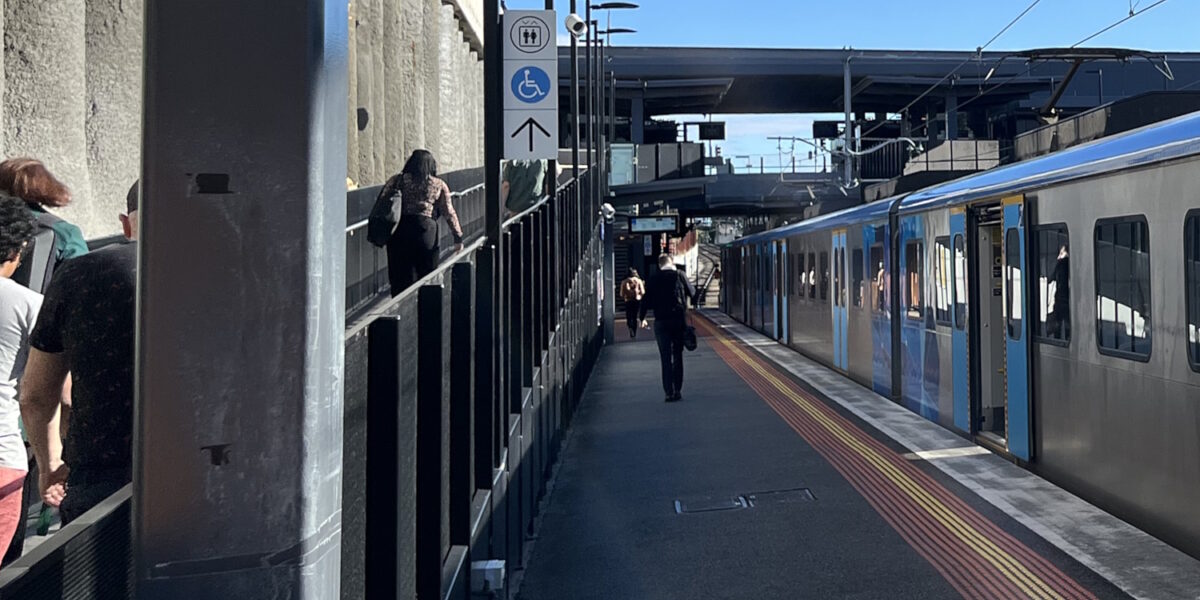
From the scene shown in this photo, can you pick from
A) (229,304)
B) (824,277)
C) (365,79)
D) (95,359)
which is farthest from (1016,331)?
(365,79)

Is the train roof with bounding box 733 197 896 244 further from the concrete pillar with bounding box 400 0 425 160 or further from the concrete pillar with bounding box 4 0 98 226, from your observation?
the concrete pillar with bounding box 4 0 98 226

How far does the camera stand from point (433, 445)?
3.41 metres

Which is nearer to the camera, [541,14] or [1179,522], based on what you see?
[1179,522]

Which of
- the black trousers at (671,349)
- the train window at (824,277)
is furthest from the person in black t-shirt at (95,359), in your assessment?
the train window at (824,277)

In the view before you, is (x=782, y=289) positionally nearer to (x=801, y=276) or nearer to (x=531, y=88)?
(x=801, y=276)

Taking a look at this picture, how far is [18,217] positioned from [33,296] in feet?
0.77

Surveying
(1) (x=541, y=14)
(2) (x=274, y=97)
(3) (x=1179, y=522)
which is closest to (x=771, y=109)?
(1) (x=541, y=14)

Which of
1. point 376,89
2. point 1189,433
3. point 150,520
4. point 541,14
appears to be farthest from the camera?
point 376,89

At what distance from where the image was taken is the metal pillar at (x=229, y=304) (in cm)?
169

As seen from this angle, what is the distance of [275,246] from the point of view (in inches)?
68.5

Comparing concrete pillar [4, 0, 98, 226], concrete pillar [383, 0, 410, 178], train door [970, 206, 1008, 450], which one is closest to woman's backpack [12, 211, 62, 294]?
concrete pillar [4, 0, 98, 226]

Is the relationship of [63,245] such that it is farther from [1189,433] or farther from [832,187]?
[832,187]

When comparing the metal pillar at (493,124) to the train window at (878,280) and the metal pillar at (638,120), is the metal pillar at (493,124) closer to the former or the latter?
the train window at (878,280)

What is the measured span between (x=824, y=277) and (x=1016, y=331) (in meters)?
9.32
